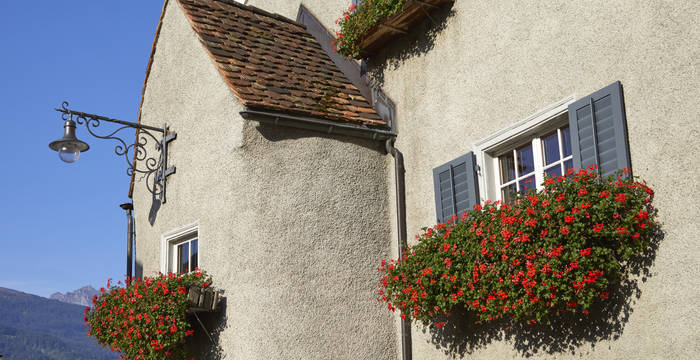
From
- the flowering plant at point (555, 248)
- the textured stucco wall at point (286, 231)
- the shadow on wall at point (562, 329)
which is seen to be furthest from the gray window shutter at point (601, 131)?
the textured stucco wall at point (286, 231)

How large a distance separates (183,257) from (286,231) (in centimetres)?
218

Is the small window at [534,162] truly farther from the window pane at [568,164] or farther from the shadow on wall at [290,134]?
the shadow on wall at [290,134]

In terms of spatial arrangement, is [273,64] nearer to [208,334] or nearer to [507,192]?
[208,334]

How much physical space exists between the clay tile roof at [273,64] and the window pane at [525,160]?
7.21 feet

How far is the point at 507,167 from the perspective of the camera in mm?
6898

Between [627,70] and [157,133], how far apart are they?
21.6ft

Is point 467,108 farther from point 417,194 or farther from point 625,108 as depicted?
point 625,108

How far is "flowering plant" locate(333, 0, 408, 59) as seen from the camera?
7.82 metres

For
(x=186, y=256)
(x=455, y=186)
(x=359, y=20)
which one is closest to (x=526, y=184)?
(x=455, y=186)

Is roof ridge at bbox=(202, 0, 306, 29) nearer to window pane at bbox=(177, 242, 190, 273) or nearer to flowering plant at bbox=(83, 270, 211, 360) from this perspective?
window pane at bbox=(177, 242, 190, 273)

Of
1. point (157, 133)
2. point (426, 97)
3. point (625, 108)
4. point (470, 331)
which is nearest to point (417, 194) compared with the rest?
point (426, 97)

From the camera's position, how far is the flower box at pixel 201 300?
24.2ft

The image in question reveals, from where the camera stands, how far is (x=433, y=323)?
697 cm

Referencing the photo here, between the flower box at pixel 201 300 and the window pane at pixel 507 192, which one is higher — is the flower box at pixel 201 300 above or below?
below
